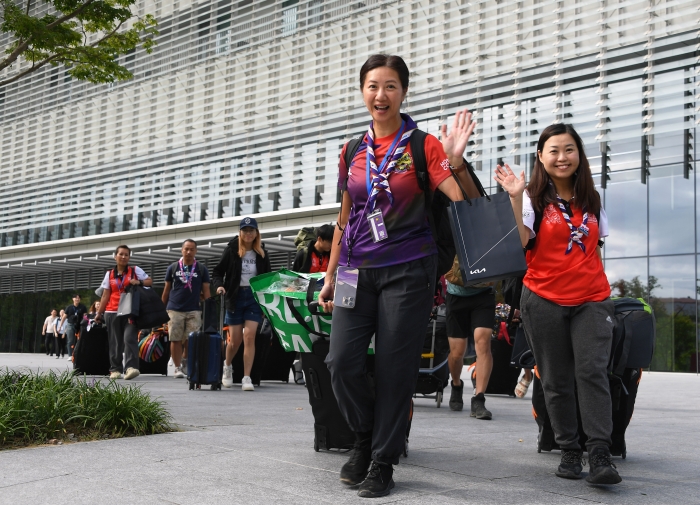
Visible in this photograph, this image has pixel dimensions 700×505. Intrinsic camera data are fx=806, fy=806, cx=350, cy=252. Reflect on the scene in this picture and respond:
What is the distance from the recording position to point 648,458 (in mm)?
5012

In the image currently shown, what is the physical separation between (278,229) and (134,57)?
36.5ft

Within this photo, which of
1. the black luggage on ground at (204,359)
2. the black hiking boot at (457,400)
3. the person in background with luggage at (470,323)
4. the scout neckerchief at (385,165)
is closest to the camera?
the scout neckerchief at (385,165)

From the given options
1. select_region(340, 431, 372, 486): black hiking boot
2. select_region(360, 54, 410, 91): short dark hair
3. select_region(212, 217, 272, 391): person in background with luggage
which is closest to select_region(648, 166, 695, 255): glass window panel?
select_region(212, 217, 272, 391): person in background with luggage

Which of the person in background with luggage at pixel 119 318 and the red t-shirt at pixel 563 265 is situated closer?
the red t-shirt at pixel 563 265

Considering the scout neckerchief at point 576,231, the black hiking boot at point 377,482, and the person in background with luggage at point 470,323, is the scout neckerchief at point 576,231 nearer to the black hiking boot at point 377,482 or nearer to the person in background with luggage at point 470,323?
the black hiking boot at point 377,482

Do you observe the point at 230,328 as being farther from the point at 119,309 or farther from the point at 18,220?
the point at 18,220

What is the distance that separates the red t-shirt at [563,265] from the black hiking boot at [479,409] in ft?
10.3

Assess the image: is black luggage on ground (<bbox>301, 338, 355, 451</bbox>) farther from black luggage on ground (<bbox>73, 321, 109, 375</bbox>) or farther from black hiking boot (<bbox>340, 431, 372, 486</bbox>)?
black luggage on ground (<bbox>73, 321, 109, 375</bbox>)

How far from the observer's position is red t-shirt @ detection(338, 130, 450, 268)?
12.8ft

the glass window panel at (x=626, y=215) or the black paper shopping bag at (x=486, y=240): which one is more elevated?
the glass window panel at (x=626, y=215)

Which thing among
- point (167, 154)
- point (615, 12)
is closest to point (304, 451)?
point (615, 12)

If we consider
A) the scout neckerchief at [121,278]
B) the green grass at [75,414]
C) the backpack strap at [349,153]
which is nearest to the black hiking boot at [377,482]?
the backpack strap at [349,153]

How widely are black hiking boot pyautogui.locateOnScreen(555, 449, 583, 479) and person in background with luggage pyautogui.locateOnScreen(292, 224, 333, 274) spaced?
5.24 m

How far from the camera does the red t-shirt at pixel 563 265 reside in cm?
426
